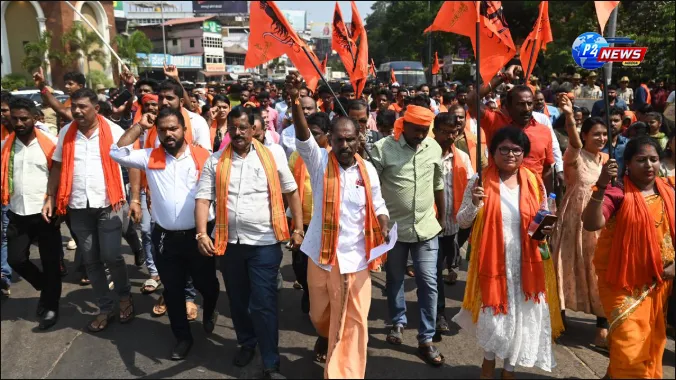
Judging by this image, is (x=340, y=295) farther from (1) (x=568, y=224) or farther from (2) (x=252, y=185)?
(1) (x=568, y=224)

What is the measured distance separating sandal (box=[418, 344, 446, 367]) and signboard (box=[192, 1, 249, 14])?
254 ft

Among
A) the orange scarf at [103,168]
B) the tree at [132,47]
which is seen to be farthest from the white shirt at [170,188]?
the tree at [132,47]

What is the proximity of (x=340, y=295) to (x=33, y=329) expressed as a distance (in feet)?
9.19

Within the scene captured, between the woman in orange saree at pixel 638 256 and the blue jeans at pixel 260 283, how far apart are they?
78.6 inches

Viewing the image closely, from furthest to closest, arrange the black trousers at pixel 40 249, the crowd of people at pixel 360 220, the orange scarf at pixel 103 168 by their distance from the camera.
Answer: the black trousers at pixel 40 249
the orange scarf at pixel 103 168
the crowd of people at pixel 360 220

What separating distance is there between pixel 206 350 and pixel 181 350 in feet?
0.67

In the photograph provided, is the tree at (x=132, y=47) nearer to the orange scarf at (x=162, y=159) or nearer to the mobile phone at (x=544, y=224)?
the orange scarf at (x=162, y=159)

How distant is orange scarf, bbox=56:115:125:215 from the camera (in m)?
4.23

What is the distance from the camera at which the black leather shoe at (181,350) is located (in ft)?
12.7

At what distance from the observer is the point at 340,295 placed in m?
3.32

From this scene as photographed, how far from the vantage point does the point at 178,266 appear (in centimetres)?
389

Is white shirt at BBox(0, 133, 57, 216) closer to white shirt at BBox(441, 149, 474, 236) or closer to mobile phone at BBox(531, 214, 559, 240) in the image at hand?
white shirt at BBox(441, 149, 474, 236)

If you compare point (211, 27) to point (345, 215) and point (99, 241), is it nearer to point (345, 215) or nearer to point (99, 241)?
point (99, 241)

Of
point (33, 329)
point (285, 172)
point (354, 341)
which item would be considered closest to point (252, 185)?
point (285, 172)
